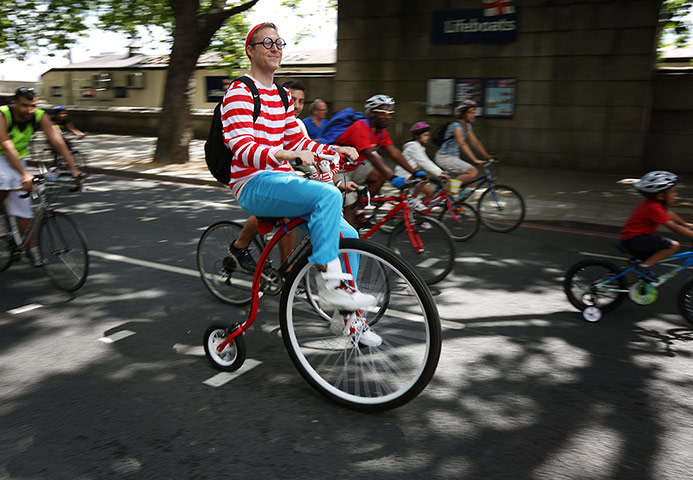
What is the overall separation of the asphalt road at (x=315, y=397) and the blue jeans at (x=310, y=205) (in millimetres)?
990

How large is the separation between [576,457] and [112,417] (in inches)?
99.3

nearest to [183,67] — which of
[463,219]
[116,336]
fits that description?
[463,219]

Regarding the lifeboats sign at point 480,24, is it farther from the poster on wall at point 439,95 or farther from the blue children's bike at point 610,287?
the blue children's bike at point 610,287

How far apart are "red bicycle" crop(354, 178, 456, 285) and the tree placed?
9.87 metres

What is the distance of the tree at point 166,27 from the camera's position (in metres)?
14.2

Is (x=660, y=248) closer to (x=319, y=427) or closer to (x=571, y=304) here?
(x=571, y=304)

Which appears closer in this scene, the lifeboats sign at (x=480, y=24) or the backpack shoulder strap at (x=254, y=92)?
the backpack shoulder strap at (x=254, y=92)

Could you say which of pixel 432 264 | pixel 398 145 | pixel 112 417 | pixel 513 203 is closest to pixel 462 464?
pixel 112 417

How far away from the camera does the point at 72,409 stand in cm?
327

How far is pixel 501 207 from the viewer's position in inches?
334

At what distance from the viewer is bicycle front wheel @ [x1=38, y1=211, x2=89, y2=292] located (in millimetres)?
5191

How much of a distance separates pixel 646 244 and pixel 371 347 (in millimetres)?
2790

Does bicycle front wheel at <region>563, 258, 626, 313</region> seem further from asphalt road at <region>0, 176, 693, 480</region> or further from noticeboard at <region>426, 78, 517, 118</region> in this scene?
noticeboard at <region>426, 78, 517, 118</region>

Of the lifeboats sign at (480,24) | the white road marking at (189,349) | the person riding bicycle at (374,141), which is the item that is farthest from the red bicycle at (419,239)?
the lifeboats sign at (480,24)
